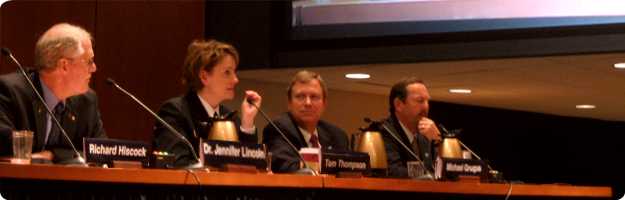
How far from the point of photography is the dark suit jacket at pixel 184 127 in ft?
11.9

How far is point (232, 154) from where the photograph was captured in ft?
10.6

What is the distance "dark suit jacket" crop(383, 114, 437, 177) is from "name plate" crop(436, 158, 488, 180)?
282 mm

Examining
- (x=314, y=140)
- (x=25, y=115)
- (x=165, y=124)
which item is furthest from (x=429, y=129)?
(x=25, y=115)

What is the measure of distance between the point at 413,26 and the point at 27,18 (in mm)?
1997

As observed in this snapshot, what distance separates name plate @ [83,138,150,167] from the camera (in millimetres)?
3008

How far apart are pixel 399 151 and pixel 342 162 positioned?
95 cm

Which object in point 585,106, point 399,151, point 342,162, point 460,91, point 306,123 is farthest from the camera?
point 585,106

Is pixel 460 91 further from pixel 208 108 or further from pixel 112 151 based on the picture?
pixel 112 151

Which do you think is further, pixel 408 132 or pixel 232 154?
pixel 408 132

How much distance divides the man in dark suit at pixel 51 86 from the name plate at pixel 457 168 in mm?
1270

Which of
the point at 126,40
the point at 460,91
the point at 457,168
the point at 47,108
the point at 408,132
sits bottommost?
the point at 457,168

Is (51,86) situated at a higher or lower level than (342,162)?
higher

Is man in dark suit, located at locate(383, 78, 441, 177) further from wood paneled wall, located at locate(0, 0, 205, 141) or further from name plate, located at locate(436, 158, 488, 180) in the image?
wood paneled wall, located at locate(0, 0, 205, 141)

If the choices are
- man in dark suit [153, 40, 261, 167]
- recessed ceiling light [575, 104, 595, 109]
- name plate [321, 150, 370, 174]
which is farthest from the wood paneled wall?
recessed ceiling light [575, 104, 595, 109]
